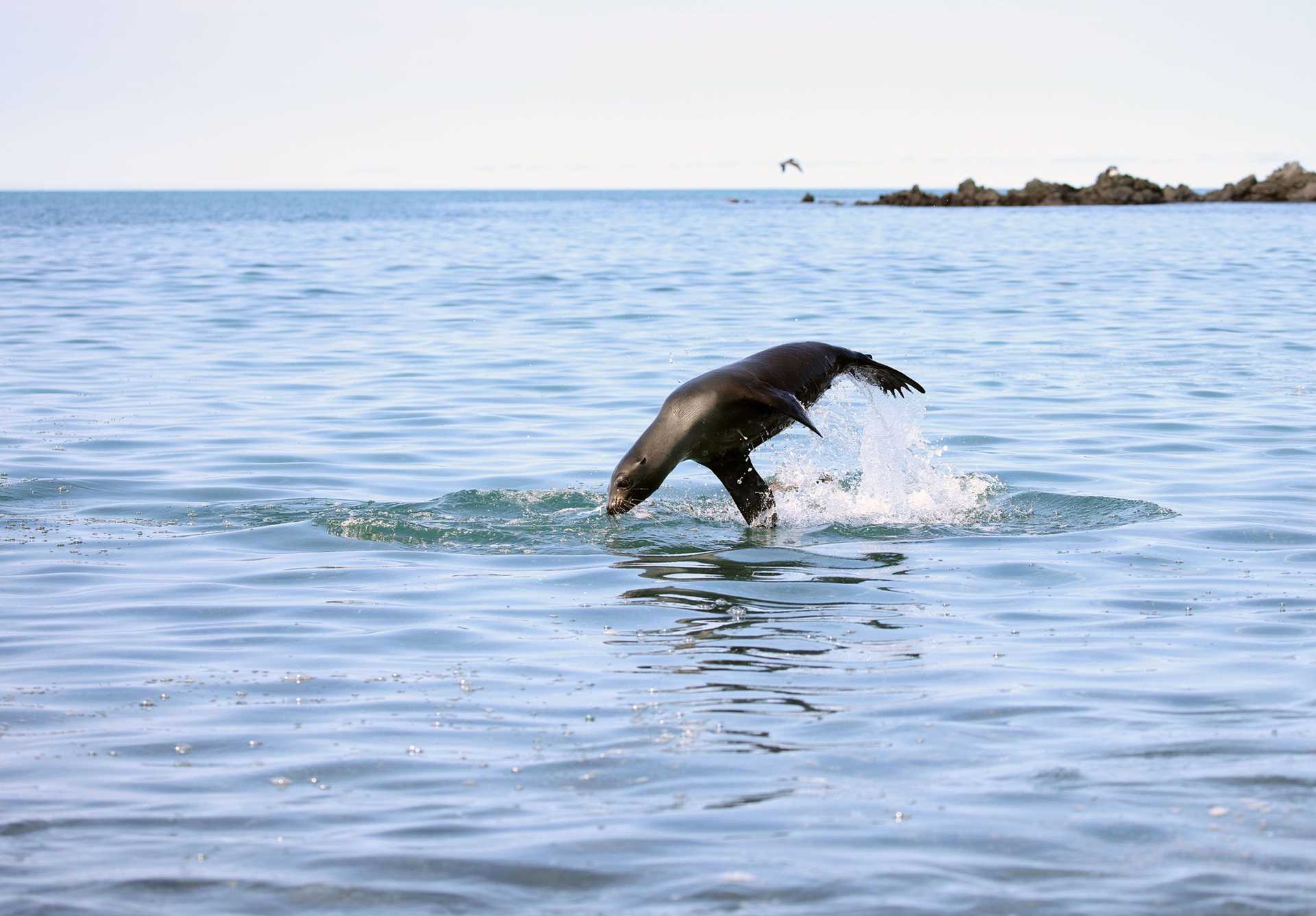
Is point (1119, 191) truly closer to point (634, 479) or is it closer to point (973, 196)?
point (973, 196)

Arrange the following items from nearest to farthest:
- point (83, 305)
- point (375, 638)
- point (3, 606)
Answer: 1. point (375, 638)
2. point (3, 606)
3. point (83, 305)

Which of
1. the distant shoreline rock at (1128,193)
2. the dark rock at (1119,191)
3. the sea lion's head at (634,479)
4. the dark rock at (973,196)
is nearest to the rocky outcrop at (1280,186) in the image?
the distant shoreline rock at (1128,193)

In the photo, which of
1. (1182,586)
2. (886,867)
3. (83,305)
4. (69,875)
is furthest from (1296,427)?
(83,305)

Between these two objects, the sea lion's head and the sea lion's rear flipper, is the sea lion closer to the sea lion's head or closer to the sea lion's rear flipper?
the sea lion's head

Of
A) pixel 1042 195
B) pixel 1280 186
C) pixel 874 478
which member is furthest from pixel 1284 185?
pixel 874 478

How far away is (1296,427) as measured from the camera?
1581 cm

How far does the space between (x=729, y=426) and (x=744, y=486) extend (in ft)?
1.97

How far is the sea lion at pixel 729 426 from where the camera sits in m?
11.1

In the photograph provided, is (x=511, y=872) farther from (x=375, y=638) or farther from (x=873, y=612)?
(x=873, y=612)

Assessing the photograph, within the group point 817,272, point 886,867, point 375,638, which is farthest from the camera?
point 817,272

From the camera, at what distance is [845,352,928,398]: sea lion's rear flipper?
12539 mm

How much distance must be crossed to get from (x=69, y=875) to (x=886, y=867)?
112 inches

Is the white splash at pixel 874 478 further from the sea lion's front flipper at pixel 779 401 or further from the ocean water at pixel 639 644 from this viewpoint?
the sea lion's front flipper at pixel 779 401

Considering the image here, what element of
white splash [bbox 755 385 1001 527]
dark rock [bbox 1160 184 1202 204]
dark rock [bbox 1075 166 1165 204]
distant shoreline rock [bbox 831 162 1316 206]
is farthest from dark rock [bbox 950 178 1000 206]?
white splash [bbox 755 385 1001 527]
